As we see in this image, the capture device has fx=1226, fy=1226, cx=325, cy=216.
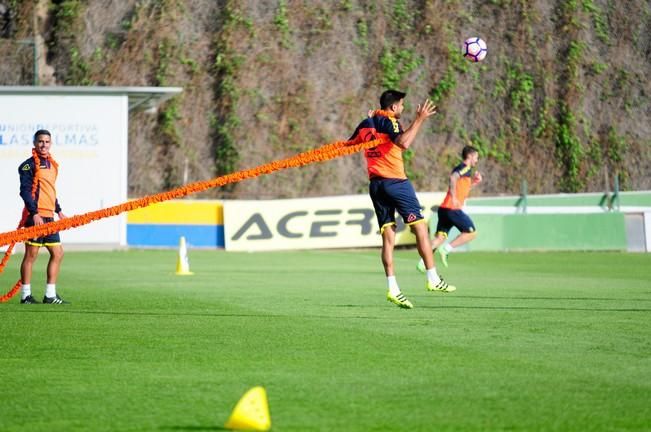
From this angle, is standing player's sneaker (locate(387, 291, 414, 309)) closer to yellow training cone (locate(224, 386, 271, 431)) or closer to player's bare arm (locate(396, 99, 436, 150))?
player's bare arm (locate(396, 99, 436, 150))

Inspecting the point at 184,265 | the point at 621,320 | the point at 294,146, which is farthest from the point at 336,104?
the point at 621,320

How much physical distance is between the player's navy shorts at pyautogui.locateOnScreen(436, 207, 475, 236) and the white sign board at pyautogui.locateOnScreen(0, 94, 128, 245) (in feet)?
36.1

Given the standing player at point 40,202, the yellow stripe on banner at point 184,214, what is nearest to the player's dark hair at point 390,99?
the standing player at point 40,202

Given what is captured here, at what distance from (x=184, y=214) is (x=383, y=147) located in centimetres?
1752

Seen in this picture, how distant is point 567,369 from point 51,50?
3330 centimetres

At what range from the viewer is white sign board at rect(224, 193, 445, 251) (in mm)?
29812

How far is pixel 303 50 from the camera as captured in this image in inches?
1542

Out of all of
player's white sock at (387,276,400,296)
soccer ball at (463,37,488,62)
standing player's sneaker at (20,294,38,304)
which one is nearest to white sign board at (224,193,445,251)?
soccer ball at (463,37,488,62)

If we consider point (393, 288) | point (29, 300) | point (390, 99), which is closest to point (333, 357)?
point (393, 288)

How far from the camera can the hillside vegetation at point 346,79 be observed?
38031 mm

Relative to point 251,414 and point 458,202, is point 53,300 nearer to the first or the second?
point 251,414

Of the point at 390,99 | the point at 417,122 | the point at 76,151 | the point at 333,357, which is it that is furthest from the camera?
the point at 76,151

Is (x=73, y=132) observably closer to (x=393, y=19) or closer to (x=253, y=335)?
(x=393, y=19)

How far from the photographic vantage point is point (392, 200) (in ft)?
Result: 43.4
